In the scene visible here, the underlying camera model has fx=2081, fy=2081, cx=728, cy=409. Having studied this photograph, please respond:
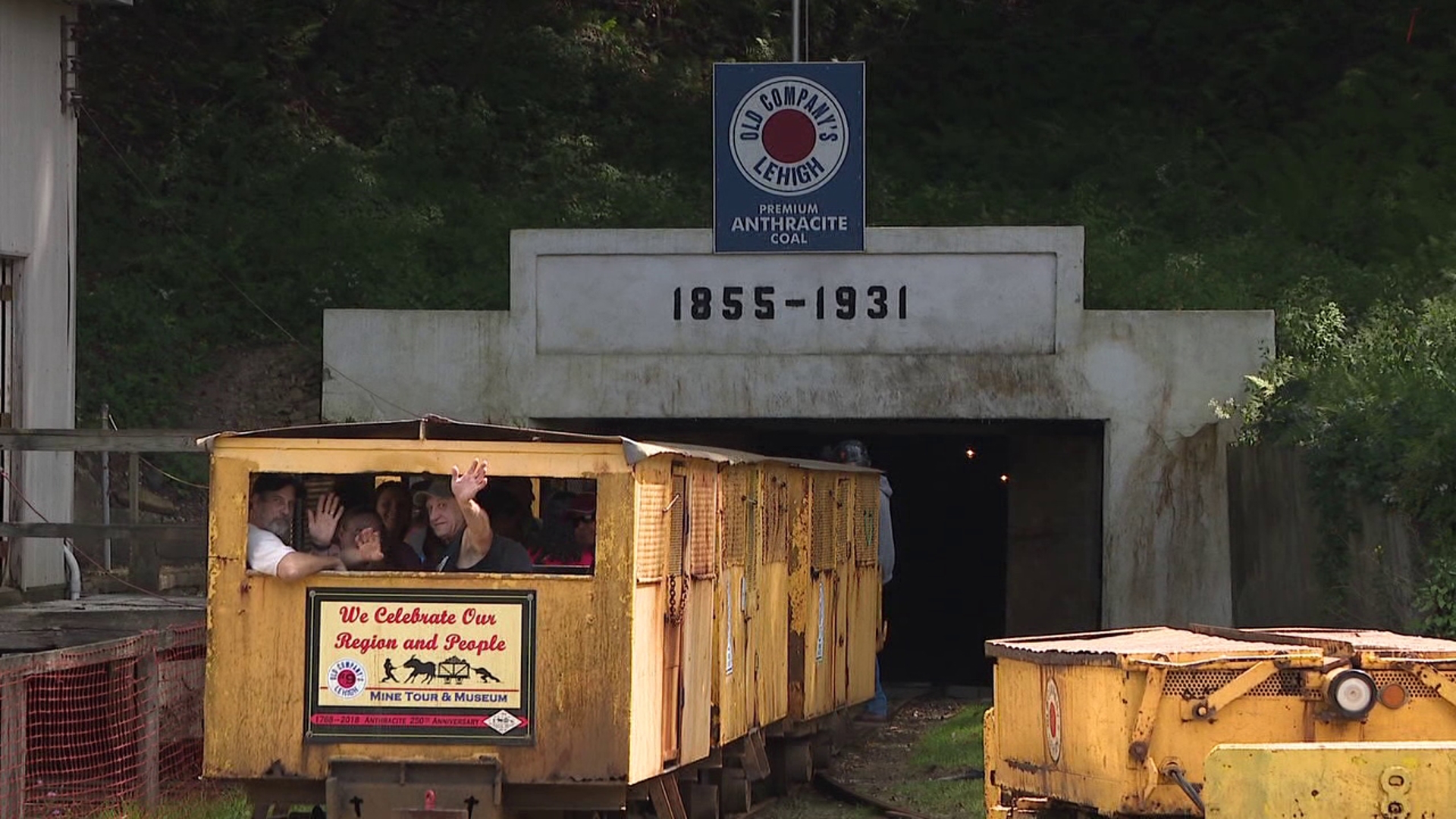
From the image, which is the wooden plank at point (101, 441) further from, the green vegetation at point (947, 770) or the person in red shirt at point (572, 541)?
the green vegetation at point (947, 770)

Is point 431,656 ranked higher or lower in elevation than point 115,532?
lower

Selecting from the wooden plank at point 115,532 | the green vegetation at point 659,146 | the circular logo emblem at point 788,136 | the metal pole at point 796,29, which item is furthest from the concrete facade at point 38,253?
the metal pole at point 796,29

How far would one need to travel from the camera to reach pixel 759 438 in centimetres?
2688

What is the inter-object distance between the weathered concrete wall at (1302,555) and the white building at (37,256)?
1049cm

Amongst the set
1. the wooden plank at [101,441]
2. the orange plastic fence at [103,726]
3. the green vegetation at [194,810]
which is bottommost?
the green vegetation at [194,810]

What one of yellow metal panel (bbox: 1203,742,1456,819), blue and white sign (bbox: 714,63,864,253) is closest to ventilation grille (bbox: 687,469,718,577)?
yellow metal panel (bbox: 1203,742,1456,819)

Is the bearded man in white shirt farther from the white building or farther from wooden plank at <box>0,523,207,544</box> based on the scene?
the white building

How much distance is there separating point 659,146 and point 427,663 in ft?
69.1

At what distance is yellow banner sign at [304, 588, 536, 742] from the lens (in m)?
9.85

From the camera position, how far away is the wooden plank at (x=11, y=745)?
11359 millimetres

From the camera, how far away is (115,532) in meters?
14.1

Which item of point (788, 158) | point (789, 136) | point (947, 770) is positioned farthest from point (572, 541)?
point (789, 136)

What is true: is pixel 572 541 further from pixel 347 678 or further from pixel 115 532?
pixel 115 532

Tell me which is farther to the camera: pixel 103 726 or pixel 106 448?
pixel 106 448
